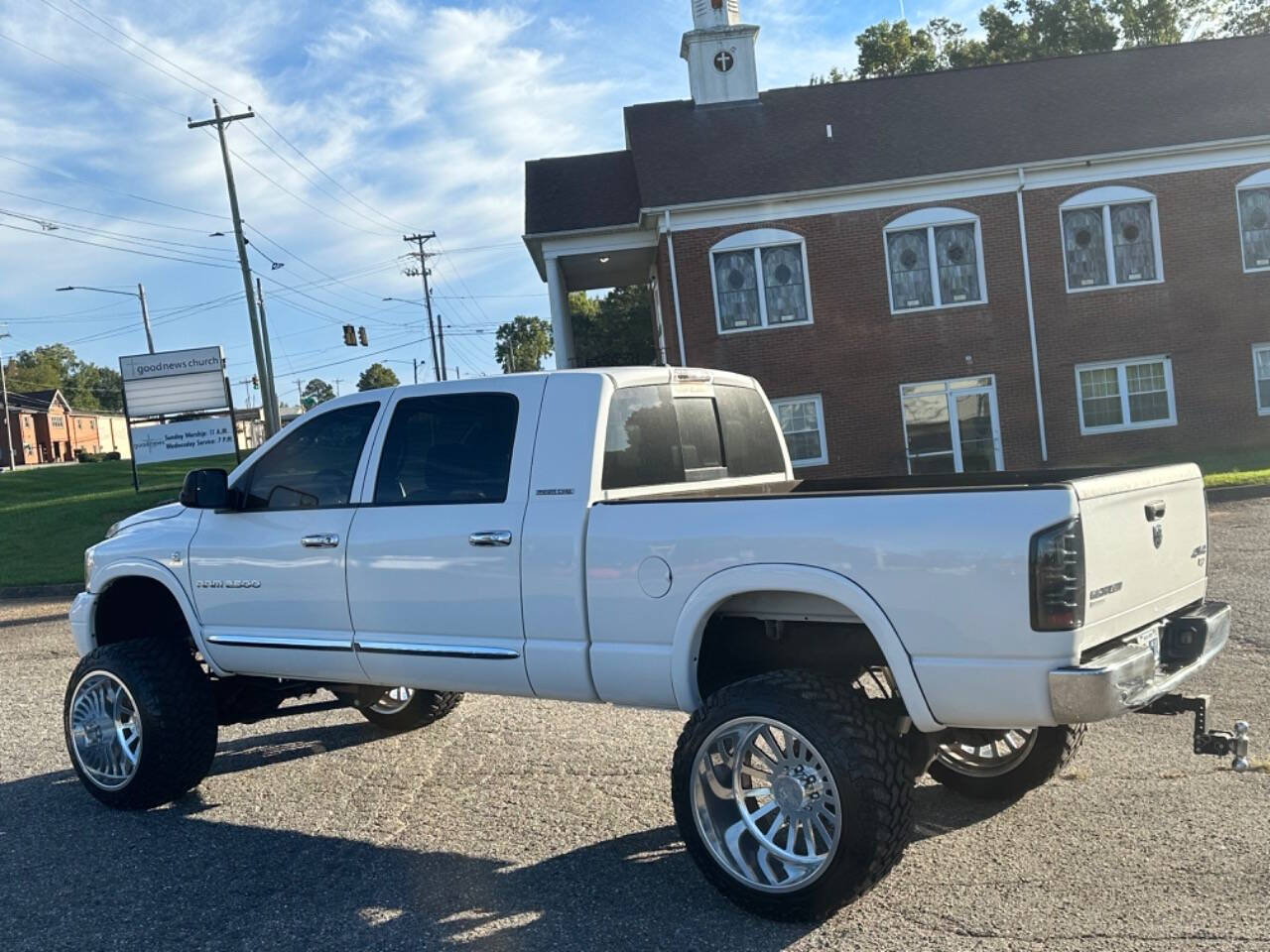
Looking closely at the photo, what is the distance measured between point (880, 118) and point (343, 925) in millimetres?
24759

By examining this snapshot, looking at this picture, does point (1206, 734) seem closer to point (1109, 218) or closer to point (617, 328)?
point (1109, 218)

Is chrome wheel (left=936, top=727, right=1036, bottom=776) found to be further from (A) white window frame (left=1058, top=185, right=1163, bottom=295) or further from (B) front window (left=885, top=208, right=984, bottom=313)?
(A) white window frame (left=1058, top=185, right=1163, bottom=295)

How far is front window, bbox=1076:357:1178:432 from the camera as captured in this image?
79.8ft

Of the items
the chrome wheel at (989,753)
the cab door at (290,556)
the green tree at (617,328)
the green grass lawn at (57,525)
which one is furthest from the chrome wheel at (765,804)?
the green tree at (617,328)

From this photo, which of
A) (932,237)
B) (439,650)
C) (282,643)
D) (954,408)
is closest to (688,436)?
(439,650)

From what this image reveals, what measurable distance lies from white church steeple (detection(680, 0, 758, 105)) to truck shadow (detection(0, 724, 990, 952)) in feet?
80.3

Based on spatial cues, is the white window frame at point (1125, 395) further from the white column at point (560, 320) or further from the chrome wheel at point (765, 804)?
the chrome wheel at point (765, 804)

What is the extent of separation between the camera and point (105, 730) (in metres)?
5.91

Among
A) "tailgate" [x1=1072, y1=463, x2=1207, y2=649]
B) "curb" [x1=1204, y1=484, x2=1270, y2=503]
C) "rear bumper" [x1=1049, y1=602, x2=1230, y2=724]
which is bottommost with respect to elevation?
"curb" [x1=1204, y1=484, x2=1270, y2=503]

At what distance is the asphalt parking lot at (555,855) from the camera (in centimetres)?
404

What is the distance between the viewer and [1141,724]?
6297 mm

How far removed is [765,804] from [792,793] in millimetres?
140

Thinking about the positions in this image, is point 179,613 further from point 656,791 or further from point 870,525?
point 870,525

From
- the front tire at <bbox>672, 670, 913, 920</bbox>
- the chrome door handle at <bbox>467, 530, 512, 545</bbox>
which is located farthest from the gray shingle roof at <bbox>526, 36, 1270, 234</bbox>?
the front tire at <bbox>672, 670, 913, 920</bbox>
